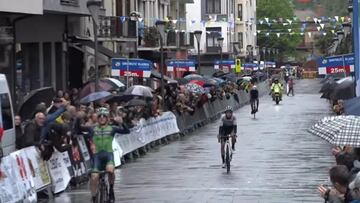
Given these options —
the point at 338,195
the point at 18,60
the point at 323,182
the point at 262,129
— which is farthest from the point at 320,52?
the point at 338,195

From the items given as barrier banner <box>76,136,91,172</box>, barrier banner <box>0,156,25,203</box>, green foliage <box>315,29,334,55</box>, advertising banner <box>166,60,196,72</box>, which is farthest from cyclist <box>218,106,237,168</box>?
green foliage <box>315,29,334,55</box>

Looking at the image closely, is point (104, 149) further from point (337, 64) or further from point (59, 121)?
point (337, 64)

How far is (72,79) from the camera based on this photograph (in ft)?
136

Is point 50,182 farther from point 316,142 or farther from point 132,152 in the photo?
point 316,142

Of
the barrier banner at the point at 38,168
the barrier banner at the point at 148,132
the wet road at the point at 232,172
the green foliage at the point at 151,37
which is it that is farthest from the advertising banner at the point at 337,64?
the barrier banner at the point at 38,168

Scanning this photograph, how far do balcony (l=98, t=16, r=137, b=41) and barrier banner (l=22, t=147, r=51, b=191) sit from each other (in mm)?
24294

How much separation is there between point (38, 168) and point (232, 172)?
652 centimetres

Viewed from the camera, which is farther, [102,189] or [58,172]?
[58,172]

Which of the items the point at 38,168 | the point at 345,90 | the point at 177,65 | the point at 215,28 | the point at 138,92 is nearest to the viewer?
the point at 38,168

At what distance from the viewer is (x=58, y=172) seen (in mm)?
20234

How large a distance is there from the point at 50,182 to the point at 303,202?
5094mm

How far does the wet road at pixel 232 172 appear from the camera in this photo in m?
19.2

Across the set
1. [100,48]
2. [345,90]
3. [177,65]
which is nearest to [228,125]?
A: [345,90]

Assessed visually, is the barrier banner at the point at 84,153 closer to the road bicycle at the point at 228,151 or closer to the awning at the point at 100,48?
the road bicycle at the point at 228,151
